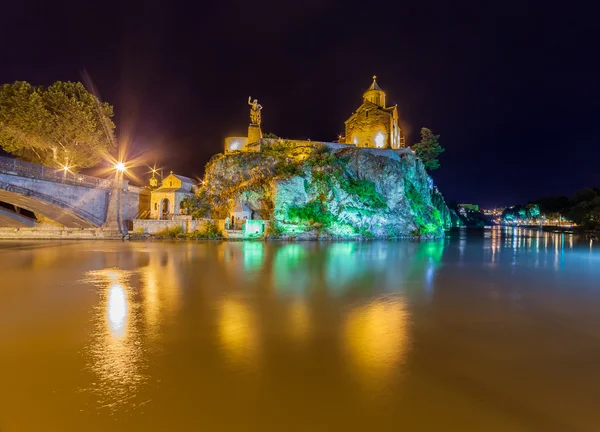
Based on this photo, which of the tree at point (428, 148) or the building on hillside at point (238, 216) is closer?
the building on hillside at point (238, 216)

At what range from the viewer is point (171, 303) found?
34.1 ft

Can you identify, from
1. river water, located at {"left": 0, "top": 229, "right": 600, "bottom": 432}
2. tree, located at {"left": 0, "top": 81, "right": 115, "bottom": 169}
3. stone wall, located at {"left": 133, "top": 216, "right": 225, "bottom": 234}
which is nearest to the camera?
river water, located at {"left": 0, "top": 229, "right": 600, "bottom": 432}

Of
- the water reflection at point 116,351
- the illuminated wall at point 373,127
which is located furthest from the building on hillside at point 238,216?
the water reflection at point 116,351

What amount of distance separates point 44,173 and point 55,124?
6.29 meters

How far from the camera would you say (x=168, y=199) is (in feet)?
128

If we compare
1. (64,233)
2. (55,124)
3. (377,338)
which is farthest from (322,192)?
(377,338)

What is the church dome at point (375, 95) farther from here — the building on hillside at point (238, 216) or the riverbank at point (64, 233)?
the riverbank at point (64, 233)

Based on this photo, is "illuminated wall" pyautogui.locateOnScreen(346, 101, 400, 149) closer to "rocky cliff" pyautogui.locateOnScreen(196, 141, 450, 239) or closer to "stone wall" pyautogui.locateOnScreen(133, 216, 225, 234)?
"rocky cliff" pyautogui.locateOnScreen(196, 141, 450, 239)

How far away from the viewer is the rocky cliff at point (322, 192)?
40188mm

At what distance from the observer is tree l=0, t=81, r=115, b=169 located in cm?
3062

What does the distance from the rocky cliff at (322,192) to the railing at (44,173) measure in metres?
11.4

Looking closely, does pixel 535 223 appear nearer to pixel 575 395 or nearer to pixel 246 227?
pixel 246 227

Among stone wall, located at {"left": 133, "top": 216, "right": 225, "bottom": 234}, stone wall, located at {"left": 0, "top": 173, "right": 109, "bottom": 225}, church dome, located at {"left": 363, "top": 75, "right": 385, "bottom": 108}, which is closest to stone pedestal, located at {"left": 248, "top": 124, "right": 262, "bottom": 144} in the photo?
stone wall, located at {"left": 133, "top": 216, "right": 225, "bottom": 234}

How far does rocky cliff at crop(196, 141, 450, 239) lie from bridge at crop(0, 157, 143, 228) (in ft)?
30.4
